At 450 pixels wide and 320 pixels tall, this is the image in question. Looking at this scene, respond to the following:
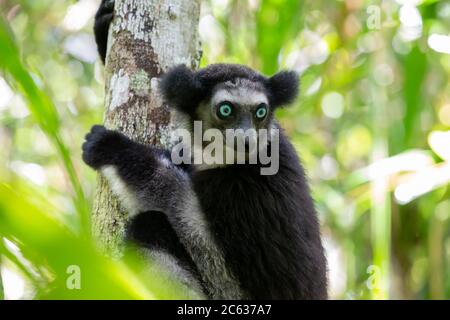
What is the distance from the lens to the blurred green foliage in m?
4.35

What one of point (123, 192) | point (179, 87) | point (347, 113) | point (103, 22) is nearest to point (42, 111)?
point (123, 192)

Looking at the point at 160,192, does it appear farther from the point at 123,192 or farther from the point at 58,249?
the point at 58,249

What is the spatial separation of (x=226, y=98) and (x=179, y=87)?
0.38m

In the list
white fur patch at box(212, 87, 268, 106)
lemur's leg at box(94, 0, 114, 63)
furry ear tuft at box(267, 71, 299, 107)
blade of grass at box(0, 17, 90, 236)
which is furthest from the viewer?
furry ear tuft at box(267, 71, 299, 107)

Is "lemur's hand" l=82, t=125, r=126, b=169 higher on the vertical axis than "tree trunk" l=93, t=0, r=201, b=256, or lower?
lower

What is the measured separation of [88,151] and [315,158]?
4.88 m

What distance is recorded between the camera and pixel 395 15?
558 cm

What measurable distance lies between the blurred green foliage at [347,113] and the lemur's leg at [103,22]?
54 centimetres

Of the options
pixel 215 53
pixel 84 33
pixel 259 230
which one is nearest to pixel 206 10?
pixel 215 53

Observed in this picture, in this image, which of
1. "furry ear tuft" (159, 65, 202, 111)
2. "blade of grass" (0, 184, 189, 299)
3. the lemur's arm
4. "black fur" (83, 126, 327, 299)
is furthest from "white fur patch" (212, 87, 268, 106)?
"blade of grass" (0, 184, 189, 299)

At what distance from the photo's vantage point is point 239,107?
3812mm

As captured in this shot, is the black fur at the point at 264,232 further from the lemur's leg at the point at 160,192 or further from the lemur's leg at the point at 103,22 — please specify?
the lemur's leg at the point at 103,22

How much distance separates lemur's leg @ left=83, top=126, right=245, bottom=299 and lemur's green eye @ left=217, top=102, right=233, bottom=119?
474mm

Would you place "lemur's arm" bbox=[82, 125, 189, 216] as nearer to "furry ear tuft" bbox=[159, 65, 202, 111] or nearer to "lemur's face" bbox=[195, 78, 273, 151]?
"furry ear tuft" bbox=[159, 65, 202, 111]
